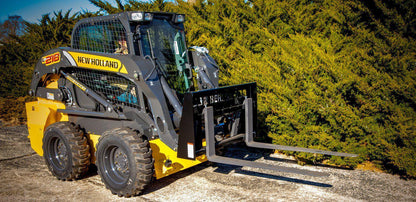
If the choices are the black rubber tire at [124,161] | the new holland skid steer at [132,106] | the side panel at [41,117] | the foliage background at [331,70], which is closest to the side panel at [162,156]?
the new holland skid steer at [132,106]

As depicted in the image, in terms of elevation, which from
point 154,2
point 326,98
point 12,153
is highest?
point 154,2

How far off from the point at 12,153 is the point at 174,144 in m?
4.23

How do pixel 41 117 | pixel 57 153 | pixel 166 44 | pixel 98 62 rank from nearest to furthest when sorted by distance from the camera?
pixel 98 62 → pixel 166 44 → pixel 57 153 → pixel 41 117

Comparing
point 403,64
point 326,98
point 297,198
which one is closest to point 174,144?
point 297,198

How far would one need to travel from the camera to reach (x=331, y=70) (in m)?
5.36

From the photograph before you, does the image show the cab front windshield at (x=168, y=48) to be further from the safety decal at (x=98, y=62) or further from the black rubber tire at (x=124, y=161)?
the black rubber tire at (x=124, y=161)

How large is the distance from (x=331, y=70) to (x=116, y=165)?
3576 mm

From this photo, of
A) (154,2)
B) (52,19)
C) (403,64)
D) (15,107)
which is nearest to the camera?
(403,64)

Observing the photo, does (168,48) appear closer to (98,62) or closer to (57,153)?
(98,62)

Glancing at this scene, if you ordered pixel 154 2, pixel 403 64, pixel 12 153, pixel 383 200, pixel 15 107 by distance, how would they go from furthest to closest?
1. pixel 15 107
2. pixel 154 2
3. pixel 12 153
4. pixel 403 64
5. pixel 383 200

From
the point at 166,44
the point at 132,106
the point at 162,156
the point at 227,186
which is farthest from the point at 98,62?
the point at 227,186

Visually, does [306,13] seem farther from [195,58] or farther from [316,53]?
[195,58]

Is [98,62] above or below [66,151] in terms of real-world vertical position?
above

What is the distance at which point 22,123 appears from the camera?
33.0ft
